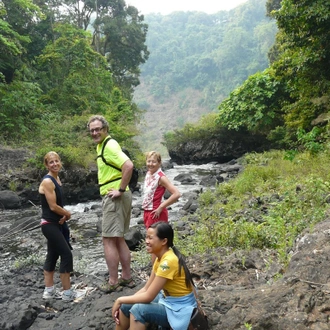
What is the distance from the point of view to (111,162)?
4.27 meters

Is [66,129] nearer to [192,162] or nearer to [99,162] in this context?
[99,162]

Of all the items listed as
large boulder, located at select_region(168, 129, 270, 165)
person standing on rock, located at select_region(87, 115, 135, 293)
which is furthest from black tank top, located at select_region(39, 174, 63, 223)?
large boulder, located at select_region(168, 129, 270, 165)

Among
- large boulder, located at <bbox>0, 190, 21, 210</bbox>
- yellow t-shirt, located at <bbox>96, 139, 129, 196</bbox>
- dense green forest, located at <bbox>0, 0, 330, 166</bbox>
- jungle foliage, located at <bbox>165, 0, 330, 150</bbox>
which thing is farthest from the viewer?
large boulder, located at <bbox>0, 190, 21, 210</bbox>

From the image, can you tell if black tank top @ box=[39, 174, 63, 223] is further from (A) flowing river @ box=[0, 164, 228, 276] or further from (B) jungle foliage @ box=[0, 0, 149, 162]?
(B) jungle foliage @ box=[0, 0, 149, 162]

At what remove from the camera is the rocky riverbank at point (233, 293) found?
2697mm

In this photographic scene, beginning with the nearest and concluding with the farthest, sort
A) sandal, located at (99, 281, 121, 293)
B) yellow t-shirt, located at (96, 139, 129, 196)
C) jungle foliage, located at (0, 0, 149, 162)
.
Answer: yellow t-shirt, located at (96, 139, 129, 196) → sandal, located at (99, 281, 121, 293) → jungle foliage, located at (0, 0, 149, 162)

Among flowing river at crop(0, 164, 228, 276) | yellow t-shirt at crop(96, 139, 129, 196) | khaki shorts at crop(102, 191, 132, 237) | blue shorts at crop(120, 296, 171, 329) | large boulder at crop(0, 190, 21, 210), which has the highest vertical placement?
yellow t-shirt at crop(96, 139, 129, 196)

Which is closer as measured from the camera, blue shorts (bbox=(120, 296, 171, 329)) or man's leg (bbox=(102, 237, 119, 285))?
blue shorts (bbox=(120, 296, 171, 329))

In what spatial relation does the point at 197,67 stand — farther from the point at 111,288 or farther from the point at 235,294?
the point at 235,294

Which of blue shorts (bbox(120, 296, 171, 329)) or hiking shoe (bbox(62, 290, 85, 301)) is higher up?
blue shorts (bbox(120, 296, 171, 329))

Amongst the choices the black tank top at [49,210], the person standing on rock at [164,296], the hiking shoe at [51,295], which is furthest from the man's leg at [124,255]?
the person standing on rock at [164,296]

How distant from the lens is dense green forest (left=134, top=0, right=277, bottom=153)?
80688 mm

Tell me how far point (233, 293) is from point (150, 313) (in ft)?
2.84

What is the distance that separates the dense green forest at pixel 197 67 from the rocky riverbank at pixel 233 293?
69751mm
